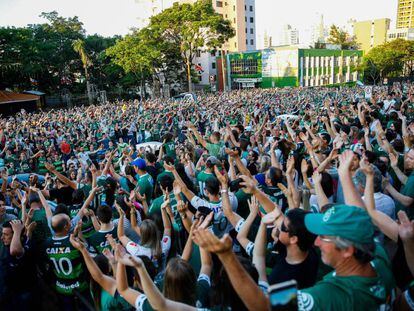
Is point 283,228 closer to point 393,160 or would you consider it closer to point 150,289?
point 150,289

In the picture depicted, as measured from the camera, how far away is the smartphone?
124 cm

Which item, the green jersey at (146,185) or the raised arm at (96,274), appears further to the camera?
the green jersey at (146,185)

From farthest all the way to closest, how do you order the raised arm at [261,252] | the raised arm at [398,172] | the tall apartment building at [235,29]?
the tall apartment building at [235,29] → the raised arm at [398,172] → the raised arm at [261,252]

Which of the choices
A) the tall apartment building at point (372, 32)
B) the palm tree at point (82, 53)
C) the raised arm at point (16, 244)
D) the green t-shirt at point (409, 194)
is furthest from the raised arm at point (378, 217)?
the tall apartment building at point (372, 32)

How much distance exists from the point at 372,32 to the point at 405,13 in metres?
52.9

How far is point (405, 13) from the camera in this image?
15025cm

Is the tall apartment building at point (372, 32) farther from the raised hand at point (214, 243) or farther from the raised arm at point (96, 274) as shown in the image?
the raised hand at point (214, 243)

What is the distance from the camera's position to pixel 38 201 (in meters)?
4.71

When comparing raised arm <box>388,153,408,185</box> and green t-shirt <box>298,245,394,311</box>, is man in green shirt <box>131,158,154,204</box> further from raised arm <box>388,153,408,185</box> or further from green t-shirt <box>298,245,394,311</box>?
green t-shirt <box>298,245,394,311</box>

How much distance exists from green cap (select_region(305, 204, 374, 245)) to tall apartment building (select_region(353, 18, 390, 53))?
4975 inches

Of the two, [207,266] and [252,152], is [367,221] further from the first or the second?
[252,152]

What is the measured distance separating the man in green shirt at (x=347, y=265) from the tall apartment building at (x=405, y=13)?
6926 inches

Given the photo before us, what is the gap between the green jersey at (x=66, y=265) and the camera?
336cm

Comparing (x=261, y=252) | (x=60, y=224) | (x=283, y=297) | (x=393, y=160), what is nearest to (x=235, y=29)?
(x=393, y=160)
